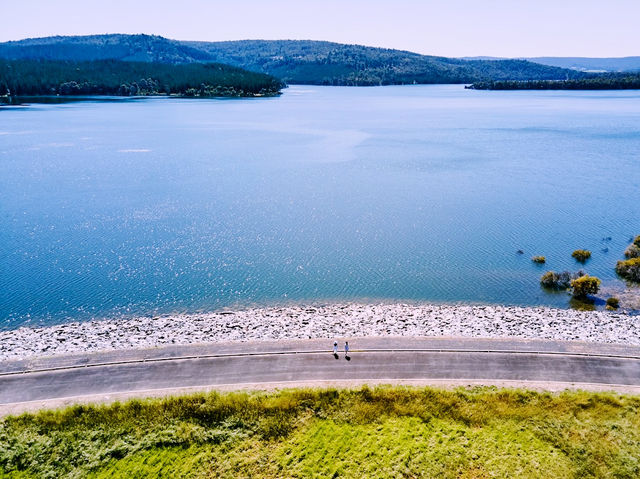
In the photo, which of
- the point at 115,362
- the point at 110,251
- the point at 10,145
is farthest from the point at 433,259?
the point at 10,145

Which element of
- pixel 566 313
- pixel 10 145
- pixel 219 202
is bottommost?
pixel 566 313

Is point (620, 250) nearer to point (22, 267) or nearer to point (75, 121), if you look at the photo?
point (22, 267)

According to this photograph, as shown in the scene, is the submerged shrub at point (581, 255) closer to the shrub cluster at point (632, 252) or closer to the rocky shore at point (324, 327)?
the shrub cluster at point (632, 252)

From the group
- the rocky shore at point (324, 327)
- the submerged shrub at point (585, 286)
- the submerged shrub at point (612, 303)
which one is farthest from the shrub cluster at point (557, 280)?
the rocky shore at point (324, 327)

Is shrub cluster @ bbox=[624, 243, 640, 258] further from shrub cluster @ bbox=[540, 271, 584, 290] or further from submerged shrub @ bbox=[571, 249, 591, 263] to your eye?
shrub cluster @ bbox=[540, 271, 584, 290]

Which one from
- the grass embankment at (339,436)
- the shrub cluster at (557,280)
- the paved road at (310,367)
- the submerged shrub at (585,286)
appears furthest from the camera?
the shrub cluster at (557,280)

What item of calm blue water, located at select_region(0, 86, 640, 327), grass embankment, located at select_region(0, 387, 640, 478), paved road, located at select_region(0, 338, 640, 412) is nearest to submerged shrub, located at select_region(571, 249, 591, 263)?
calm blue water, located at select_region(0, 86, 640, 327)

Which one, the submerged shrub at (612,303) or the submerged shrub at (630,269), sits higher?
the submerged shrub at (630,269)
